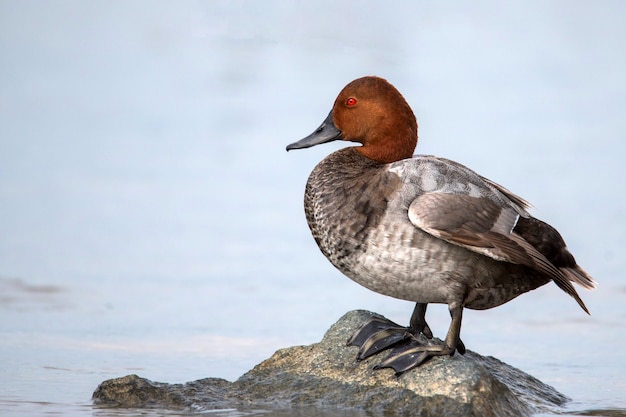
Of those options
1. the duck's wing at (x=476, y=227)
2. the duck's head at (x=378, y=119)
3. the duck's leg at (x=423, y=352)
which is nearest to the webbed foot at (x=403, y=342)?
the duck's leg at (x=423, y=352)

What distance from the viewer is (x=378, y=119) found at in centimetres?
533

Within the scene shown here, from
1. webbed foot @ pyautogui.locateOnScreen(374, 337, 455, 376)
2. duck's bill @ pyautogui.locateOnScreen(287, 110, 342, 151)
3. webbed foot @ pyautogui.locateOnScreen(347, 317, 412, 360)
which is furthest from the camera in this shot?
duck's bill @ pyautogui.locateOnScreen(287, 110, 342, 151)

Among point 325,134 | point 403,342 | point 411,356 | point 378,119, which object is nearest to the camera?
point 411,356

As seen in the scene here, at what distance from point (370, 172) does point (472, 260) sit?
612 millimetres

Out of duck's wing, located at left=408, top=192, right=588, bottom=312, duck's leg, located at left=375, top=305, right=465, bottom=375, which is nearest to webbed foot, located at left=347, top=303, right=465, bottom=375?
duck's leg, located at left=375, top=305, right=465, bottom=375

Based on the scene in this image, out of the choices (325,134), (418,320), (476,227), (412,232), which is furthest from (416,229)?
(325,134)

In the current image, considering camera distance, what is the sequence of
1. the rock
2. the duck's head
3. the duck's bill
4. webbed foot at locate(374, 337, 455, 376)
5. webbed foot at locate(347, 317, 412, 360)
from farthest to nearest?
1. the duck's bill
2. the duck's head
3. webbed foot at locate(347, 317, 412, 360)
4. webbed foot at locate(374, 337, 455, 376)
5. the rock

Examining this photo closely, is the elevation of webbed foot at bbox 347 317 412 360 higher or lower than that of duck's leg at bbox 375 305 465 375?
higher

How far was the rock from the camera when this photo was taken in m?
4.80

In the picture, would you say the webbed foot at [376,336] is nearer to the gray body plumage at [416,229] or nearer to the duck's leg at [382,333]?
the duck's leg at [382,333]

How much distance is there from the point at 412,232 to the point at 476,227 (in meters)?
0.28

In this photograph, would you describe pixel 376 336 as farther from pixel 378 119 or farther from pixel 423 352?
pixel 378 119

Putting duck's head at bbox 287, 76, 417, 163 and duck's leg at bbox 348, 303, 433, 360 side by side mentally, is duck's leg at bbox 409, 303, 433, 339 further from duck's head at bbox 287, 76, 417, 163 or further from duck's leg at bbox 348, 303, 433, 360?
duck's head at bbox 287, 76, 417, 163

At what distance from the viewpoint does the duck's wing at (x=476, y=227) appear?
190 inches
